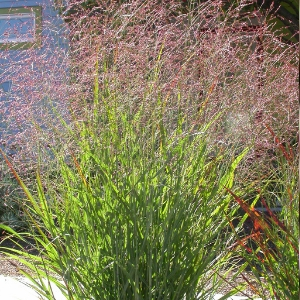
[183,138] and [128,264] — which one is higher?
[183,138]

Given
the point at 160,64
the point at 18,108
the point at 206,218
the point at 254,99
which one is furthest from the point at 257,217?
the point at 18,108

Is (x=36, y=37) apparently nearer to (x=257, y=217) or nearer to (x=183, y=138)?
(x=183, y=138)

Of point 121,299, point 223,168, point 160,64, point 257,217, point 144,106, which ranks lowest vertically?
point 121,299

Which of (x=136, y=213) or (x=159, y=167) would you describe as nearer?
(x=136, y=213)

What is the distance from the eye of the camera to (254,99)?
2.87 meters

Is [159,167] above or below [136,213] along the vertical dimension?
above

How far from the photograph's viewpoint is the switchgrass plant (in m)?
2.61

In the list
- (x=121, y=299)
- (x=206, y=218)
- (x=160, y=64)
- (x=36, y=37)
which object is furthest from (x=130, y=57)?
(x=121, y=299)

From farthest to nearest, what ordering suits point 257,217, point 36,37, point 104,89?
point 36,37
point 104,89
point 257,217

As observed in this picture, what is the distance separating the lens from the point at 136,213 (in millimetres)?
2635

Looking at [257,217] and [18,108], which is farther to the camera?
[18,108]

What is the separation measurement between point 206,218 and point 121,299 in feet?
1.79

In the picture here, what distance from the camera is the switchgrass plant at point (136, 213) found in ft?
8.55

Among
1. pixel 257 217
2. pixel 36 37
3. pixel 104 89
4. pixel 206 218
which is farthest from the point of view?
pixel 36 37
